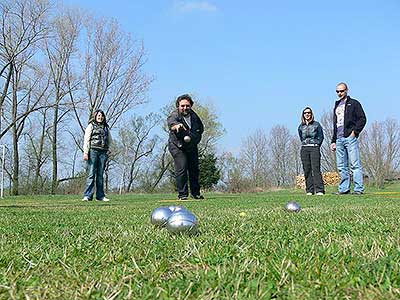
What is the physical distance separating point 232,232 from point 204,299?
1.75 meters

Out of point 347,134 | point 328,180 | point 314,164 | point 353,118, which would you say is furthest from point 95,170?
point 328,180

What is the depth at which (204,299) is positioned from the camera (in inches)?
53.7

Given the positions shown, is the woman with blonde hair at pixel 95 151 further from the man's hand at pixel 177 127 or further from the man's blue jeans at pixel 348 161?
the man's blue jeans at pixel 348 161

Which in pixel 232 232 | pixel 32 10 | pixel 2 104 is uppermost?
pixel 32 10

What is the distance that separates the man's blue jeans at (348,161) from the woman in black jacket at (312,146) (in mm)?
739

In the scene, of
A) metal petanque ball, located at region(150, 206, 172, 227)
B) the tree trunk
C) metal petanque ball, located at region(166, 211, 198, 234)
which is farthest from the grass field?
the tree trunk

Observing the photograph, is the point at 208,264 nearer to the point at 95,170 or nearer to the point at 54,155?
the point at 95,170

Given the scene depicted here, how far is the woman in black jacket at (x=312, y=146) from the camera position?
11008mm

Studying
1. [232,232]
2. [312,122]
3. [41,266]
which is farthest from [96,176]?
[41,266]

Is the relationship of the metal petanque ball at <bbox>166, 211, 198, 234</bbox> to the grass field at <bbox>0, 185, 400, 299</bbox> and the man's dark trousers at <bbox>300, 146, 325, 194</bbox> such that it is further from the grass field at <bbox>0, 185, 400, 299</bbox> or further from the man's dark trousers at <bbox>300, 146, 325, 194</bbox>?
the man's dark trousers at <bbox>300, 146, 325, 194</bbox>

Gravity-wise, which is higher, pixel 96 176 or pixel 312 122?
pixel 312 122

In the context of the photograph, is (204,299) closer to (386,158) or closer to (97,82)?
(97,82)

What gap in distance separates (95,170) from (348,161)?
5.27m

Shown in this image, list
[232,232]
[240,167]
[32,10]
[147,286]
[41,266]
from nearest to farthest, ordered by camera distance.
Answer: [147,286] → [41,266] → [232,232] → [32,10] → [240,167]
